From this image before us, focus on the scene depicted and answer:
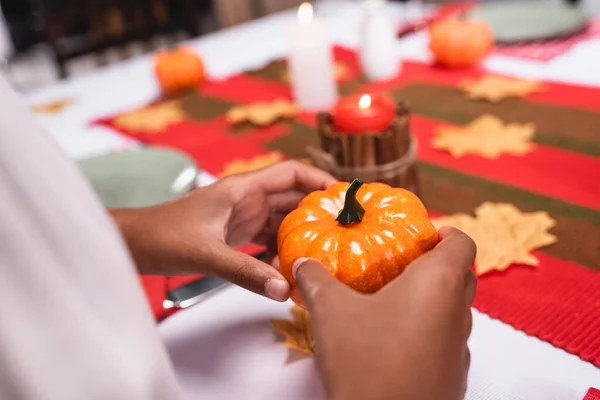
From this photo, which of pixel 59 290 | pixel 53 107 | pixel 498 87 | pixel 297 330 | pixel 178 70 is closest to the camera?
pixel 59 290

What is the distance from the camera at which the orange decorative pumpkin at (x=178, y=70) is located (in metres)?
1.74

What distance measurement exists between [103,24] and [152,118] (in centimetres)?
152

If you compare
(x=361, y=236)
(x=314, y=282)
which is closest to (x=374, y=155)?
(x=361, y=236)

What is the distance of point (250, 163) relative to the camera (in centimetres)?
128

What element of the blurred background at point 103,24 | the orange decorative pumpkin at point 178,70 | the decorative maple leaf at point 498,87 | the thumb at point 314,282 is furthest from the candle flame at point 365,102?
the blurred background at point 103,24

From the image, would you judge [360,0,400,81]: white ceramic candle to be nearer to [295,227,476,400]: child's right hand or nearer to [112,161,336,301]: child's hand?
[112,161,336,301]: child's hand

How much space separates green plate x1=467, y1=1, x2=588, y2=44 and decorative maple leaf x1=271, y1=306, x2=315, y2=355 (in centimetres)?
128

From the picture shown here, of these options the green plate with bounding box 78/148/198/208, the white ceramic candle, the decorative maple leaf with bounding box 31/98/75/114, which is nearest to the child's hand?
the green plate with bounding box 78/148/198/208

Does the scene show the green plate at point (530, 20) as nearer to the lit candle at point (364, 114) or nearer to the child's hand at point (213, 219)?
the lit candle at point (364, 114)

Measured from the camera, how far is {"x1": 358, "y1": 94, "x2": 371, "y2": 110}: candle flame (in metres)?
0.96

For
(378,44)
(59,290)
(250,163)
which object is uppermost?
(59,290)

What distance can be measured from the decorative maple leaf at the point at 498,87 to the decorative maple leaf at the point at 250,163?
1.64ft

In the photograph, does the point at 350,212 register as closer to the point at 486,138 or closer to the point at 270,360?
the point at 270,360

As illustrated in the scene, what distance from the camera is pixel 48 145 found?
0.40m
